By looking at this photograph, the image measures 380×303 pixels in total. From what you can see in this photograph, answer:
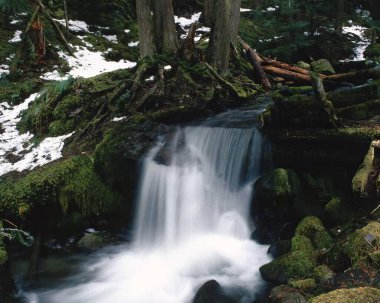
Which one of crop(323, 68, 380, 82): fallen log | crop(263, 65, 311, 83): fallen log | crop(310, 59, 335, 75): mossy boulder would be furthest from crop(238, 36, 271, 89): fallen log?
crop(323, 68, 380, 82): fallen log

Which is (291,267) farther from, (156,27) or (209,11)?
(209,11)

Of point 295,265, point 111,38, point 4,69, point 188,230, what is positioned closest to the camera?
point 295,265

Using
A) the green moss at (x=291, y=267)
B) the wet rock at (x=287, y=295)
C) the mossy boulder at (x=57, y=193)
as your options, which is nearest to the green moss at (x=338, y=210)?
the green moss at (x=291, y=267)

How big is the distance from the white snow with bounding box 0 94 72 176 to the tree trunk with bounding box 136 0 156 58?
377 centimetres

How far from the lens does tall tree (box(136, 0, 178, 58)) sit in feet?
33.1

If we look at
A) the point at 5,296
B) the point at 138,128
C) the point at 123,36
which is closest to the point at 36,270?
the point at 5,296

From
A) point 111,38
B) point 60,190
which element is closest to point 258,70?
point 111,38

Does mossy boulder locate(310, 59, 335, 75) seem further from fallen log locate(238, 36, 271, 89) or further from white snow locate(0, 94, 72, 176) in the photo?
white snow locate(0, 94, 72, 176)

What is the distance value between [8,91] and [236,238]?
7188 mm

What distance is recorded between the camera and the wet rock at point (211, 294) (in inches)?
194

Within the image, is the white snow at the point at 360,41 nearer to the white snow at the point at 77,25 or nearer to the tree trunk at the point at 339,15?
the tree trunk at the point at 339,15

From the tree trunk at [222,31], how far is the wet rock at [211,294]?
6800mm

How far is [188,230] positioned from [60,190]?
2452mm

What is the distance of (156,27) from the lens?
10234mm
